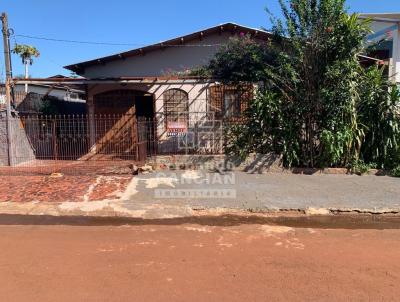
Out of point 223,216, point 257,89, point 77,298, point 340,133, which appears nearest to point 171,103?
point 257,89

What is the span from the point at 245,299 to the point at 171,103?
10.9m

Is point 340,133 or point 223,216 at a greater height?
point 340,133

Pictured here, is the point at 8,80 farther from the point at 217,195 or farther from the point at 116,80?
the point at 217,195

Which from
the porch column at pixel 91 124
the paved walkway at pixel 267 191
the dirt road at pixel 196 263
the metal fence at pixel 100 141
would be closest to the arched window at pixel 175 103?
the metal fence at pixel 100 141

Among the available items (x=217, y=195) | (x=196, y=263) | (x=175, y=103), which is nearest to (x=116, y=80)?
(x=175, y=103)

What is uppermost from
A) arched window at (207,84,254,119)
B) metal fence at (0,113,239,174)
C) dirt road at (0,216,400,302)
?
arched window at (207,84,254,119)

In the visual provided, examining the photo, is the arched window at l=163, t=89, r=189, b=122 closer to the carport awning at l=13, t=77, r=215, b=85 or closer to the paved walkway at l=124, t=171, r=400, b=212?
the carport awning at l=13, t=77, r=215, b=85

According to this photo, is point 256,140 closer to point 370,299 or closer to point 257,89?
point 257,89

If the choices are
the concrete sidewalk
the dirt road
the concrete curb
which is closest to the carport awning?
the concrete sidewalk

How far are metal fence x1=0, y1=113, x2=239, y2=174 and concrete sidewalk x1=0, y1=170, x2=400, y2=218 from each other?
5.19ft

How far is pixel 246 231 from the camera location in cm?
620

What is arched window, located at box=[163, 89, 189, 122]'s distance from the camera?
13781mm

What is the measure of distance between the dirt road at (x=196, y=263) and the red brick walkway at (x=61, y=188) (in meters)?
1.78

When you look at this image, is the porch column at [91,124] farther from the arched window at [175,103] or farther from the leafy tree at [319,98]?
the leafy tree at [319,98]
